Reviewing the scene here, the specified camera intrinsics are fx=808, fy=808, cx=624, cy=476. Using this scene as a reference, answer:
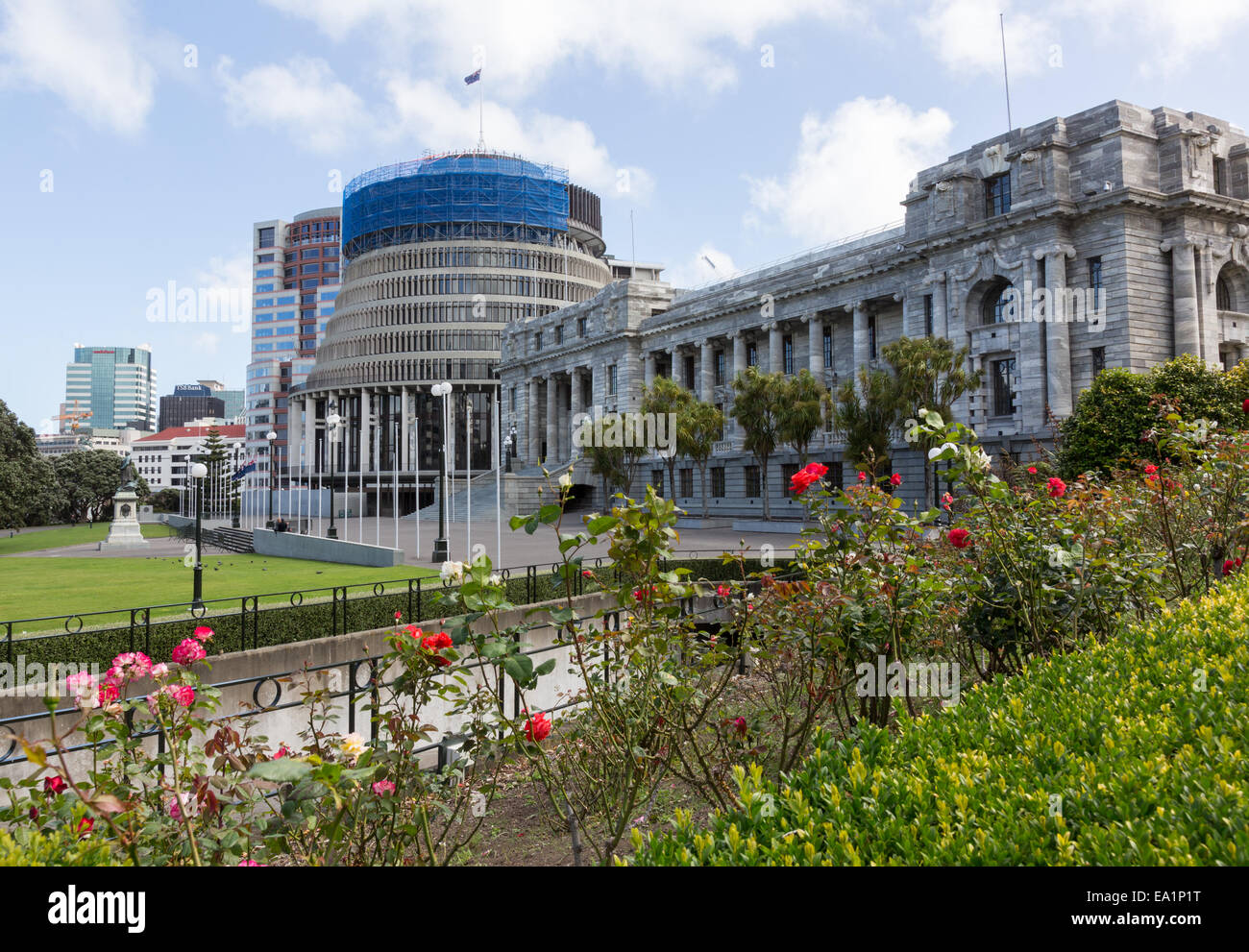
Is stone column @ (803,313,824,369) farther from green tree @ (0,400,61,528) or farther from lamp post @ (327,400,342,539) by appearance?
Answer: green tree @ (0,400,61,528)

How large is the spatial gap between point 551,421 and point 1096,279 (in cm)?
4314

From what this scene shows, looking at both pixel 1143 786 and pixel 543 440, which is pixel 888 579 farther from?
pixel 543 440

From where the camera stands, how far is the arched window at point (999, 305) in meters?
36.3

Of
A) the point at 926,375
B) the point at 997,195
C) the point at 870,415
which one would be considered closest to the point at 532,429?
the point at 870,415

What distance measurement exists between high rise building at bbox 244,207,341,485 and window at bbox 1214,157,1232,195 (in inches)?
5138

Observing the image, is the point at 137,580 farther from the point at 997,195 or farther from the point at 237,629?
the point at 997,195

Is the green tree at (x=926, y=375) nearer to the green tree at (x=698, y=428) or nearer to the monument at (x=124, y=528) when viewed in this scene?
the green tree at (x=698, y=428)

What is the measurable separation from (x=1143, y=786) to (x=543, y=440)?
68.3m

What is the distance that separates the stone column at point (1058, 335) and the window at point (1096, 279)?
2.96ft

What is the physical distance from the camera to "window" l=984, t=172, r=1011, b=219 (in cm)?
3747

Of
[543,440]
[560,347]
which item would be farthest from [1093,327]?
[543,440]

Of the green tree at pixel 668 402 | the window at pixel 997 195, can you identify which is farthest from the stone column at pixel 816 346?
the window at pixel 997 195

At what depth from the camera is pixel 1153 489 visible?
8953mm

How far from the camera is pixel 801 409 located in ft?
121
